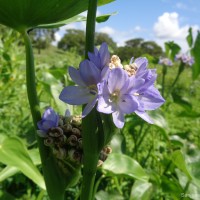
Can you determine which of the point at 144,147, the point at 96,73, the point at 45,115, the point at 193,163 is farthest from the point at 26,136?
the point at 144,147

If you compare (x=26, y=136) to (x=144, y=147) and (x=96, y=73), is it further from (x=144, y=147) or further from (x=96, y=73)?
(x=144, y=147)

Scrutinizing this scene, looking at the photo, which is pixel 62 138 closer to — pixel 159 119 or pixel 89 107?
pixel 89 107

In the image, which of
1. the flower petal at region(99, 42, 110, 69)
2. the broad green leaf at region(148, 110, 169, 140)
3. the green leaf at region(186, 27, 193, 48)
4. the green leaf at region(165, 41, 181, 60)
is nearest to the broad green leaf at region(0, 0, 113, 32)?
the flower petal at region(99, 42, 110, 69)

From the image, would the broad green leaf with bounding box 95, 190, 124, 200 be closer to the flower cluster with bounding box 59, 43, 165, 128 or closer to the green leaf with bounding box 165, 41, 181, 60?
the flower cluster with bounding box 59, 43, 165, 128

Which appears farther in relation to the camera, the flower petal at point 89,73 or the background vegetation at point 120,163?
the background vegetation at point 120,163

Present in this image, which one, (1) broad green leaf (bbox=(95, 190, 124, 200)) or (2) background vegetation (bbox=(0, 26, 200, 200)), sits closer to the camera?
(2) background vegetation (bbox=(0, 26, 200, 200))

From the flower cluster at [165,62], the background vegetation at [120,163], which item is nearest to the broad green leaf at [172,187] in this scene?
the background vegetation at [120,163]

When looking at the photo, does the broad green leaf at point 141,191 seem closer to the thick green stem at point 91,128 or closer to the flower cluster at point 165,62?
the thick green stem at point 91,128
